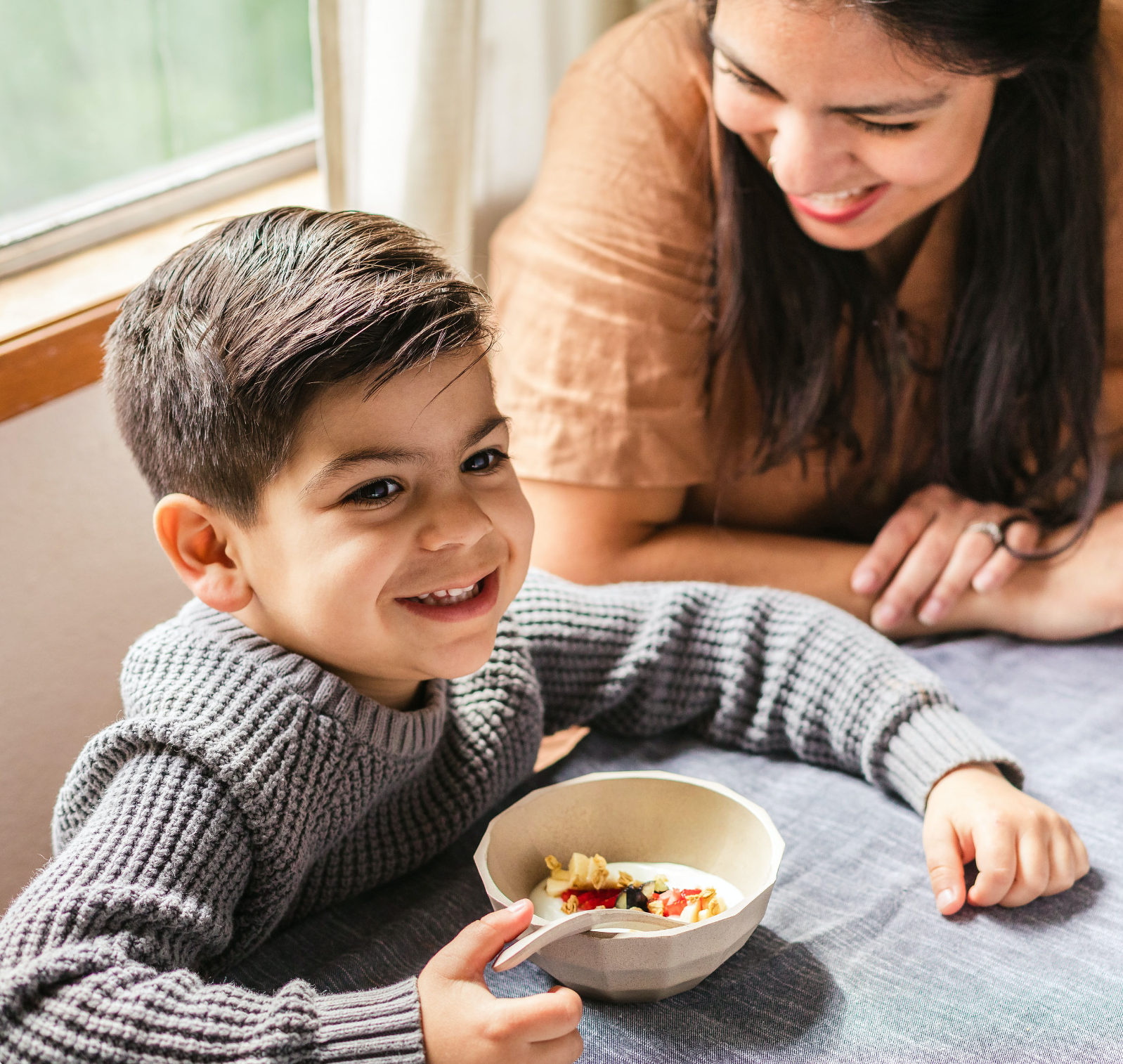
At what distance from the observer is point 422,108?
1.24m

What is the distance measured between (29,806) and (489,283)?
0.77 m

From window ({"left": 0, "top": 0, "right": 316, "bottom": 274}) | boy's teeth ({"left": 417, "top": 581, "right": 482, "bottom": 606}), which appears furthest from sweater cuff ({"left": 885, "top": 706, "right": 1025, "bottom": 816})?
window ({"left": 0, "top": 0, "right": 316, "bottom": 274})

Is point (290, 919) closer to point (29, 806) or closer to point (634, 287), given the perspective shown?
point (29, 806)

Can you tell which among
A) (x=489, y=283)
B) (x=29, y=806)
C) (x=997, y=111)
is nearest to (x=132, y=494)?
(x=29, y=806)

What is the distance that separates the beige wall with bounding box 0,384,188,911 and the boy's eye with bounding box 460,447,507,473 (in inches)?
19.8

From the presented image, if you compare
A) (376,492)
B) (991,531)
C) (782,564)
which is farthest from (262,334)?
(991,531)

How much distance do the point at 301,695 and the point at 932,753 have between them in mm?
494

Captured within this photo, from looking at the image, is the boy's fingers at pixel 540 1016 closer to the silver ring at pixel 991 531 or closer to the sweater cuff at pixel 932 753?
the sweater cuff at pixel 932 753

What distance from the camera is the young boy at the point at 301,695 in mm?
664

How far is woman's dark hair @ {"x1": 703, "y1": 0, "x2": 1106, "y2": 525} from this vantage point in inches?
44.9

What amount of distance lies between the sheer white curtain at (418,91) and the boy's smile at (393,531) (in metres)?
0.55

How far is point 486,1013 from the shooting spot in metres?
0.67

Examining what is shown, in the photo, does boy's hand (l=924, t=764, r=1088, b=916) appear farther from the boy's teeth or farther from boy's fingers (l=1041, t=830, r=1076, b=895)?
the boy's teeth

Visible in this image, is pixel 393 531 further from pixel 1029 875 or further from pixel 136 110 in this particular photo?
pixel 136 110
